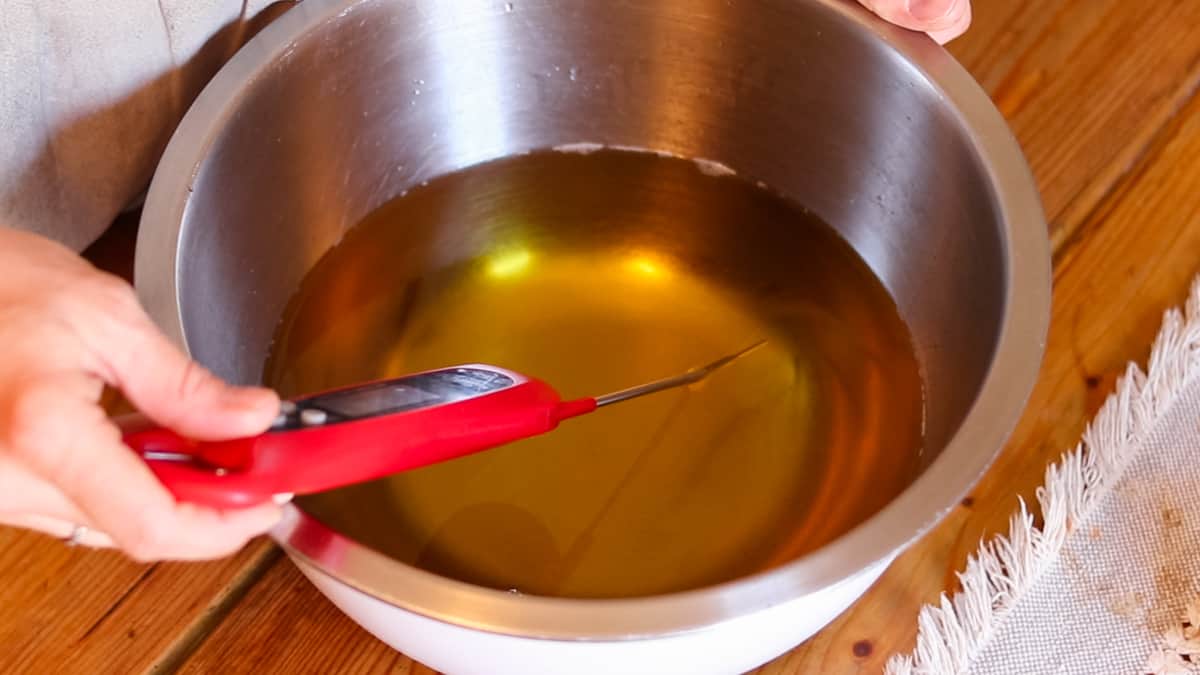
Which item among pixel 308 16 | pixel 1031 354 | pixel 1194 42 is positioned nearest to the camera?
pixel 1031 354

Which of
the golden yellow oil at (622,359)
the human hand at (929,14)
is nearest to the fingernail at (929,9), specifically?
the human hand at (929,14)

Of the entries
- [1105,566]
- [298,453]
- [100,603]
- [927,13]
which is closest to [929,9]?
[927,13]

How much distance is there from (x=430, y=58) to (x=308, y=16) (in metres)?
0.11

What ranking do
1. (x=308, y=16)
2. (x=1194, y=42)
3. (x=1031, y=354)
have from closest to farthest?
(x=1031, y=354)
(x=308, y=16)
(x=1194, y=42)

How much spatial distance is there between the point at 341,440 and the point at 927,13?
397mm

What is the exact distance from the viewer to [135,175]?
0.63m

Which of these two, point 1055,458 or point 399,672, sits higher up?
point 1055,458

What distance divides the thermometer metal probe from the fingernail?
308mm

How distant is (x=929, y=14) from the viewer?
2.03 feet

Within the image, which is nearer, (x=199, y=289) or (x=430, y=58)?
(x=199, y=289)

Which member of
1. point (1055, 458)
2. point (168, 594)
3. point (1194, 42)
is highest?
point (1194, 42)

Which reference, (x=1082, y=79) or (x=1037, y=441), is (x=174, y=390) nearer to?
(x=1037, y=441)

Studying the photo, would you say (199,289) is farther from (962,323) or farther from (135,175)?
(962,323)

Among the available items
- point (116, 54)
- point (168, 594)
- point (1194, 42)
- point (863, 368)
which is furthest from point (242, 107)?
point (1194, 42)
